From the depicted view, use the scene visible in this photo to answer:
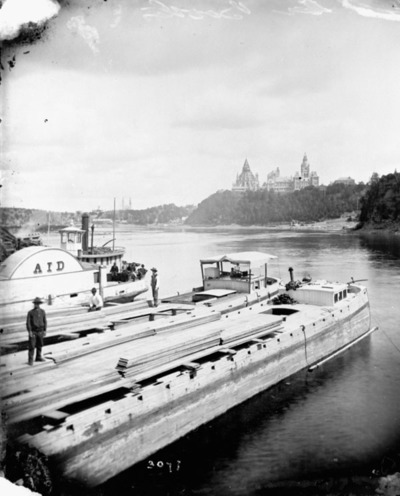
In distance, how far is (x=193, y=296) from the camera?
27.8m

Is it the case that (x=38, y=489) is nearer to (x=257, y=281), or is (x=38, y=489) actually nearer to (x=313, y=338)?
(x=313, y=338)

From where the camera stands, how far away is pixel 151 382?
52.7ft

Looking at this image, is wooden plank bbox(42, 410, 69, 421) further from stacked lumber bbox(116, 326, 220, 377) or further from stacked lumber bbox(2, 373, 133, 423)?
stacked lumber bbox(116, 326, 220, 377)

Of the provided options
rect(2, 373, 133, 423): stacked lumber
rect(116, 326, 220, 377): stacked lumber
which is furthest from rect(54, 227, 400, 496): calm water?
rect(116, 326, 220, 377): stacked lumber

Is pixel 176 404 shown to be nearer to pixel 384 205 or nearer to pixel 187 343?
pixel 187 343

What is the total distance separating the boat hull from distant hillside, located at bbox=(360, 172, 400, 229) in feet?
512

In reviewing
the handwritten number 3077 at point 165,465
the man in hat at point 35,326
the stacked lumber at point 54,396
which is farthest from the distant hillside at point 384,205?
the man in hat at point 35,326

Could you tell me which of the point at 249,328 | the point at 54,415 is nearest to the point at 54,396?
the point at 54,415

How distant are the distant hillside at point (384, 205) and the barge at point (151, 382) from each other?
515 feet

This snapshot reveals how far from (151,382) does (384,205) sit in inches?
7015

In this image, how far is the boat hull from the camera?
11.9 metres

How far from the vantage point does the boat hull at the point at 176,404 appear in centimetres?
1192

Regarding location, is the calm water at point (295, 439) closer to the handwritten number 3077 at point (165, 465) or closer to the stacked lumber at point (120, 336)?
the handwritten number 3077 at point (165, 465)

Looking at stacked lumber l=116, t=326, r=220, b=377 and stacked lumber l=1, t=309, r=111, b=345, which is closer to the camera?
stacked lumber l=116, t=326, r=220, b=377
